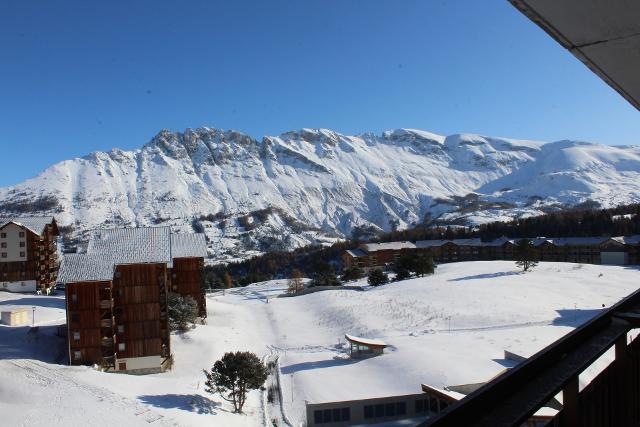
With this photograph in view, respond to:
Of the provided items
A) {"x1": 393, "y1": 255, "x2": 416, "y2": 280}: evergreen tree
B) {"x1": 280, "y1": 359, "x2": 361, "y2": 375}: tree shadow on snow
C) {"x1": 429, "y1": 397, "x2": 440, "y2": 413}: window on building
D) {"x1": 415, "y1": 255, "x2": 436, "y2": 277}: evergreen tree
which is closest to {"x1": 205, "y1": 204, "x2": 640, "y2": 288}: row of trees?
{"x1": 393, "y1": 255, "x2": 416, "y2": 280}: evergreen tree

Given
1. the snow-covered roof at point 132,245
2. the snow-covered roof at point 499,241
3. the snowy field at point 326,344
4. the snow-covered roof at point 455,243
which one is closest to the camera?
the snowy field at point 326,344

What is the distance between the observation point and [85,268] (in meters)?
26.1

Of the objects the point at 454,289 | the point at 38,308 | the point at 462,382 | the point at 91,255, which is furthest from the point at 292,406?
the point at 454,289

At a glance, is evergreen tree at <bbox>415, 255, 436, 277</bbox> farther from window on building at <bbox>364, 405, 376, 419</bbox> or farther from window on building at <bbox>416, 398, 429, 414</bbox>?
window on building at <bbox>364, 405, 376, 419</bbox>

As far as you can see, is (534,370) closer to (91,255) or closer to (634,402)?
(634,402)

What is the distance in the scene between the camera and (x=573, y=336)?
2.36m

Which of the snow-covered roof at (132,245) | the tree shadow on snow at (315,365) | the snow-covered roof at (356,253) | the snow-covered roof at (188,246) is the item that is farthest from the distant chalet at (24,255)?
the snow-covered roof at (356,253)

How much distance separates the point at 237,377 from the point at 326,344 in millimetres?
12690

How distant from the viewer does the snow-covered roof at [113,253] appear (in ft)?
84.8

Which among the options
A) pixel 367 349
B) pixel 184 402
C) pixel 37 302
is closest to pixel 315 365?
pixel 367 349

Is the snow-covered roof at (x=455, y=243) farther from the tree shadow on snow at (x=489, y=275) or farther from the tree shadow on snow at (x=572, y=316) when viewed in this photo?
the tree shadow on snow at (x=572, y=316)

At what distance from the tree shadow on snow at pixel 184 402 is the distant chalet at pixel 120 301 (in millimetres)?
6270

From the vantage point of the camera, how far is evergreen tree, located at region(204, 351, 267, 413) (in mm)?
21281

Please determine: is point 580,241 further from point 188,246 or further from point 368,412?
point 368,412
